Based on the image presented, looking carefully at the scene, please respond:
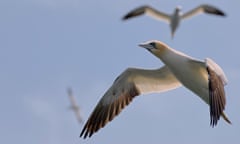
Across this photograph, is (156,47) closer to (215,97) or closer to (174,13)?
(215,97)

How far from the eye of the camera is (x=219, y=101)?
11.2m

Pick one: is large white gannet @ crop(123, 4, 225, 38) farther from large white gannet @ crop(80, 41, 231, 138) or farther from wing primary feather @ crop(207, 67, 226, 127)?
wing primary feather @ crop(207, 67, 226, 127)

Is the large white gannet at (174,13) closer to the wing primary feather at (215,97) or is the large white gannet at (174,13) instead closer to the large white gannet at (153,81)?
the large white gannet at (153,81)

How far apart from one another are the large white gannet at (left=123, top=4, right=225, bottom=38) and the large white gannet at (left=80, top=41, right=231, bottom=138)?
22.6 feet

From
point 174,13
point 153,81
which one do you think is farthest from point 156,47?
point 174,13

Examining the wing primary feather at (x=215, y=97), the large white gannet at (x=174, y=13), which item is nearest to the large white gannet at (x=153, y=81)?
the wing primary feather at (x=215, y=97)

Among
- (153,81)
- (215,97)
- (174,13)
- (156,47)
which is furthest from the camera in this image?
(174,13)

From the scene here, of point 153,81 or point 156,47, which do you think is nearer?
point 156,47

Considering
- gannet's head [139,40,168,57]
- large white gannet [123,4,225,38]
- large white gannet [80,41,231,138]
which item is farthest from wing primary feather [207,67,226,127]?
large white gannet [123,4,225,38]

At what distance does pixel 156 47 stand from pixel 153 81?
91 centimetres

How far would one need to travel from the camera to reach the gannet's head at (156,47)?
1318 cm

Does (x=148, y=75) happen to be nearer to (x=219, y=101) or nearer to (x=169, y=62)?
(x=169, y=62)

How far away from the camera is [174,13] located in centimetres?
2217

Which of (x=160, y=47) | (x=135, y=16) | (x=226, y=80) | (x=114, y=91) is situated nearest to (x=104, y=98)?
(x=114, y=91)
